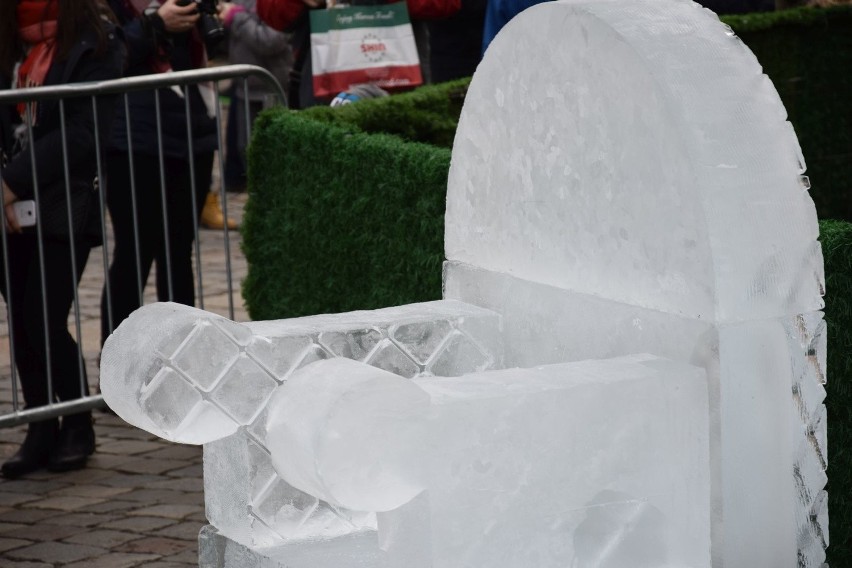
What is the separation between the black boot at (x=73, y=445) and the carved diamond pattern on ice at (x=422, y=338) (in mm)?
3547

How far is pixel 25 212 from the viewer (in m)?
5.06

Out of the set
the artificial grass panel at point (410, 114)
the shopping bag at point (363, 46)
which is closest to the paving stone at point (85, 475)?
the artificial grass panel at point (410, 114)

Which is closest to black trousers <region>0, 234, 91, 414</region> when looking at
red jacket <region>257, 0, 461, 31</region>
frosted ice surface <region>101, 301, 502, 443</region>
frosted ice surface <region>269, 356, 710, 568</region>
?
red jacket <region>257, 0, 461, 31</region>

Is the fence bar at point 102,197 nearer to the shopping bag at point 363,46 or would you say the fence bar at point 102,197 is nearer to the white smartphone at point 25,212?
the white smartphone at point 25,212

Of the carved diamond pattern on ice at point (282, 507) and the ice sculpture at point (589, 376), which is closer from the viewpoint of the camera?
the ice sculpture at point (589, 376)

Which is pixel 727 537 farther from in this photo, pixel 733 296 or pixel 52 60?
pixel 52 60

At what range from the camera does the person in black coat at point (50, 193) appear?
5.06 meters

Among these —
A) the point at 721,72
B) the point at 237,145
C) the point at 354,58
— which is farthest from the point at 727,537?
the point at 237,145

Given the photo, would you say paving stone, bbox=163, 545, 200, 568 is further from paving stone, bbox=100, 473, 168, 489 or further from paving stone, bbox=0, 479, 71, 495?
paving stone, bbox=0, 479, 71, 495

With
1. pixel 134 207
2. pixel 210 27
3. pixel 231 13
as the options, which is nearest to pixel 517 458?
pixel 134 207

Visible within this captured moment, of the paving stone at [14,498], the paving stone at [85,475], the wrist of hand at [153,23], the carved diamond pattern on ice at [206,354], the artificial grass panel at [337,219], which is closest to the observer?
the carved diamond pattern on ice at [206,354]

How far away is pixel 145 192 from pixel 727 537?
4534 millimetres

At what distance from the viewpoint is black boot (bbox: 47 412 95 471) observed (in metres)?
5.12

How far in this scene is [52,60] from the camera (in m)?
5.13
